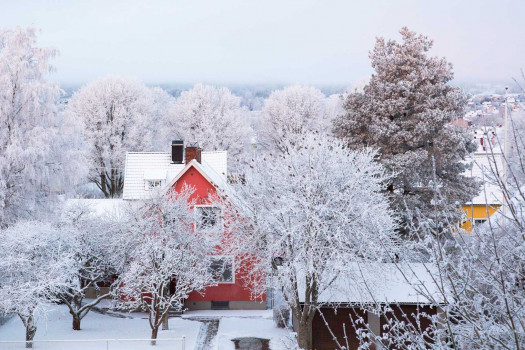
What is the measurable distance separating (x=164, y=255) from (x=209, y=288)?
18.6ft

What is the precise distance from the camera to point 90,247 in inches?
1003

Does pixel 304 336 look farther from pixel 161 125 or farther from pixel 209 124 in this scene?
pixel 161 125

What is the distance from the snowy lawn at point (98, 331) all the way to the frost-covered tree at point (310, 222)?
14.8 ft

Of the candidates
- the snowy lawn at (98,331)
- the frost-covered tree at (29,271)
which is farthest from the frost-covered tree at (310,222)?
the frost-covered tree at (29,271)

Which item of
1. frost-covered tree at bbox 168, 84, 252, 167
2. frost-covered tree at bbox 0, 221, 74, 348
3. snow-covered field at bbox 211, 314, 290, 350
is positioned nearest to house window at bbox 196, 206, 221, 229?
snow-covered field at bbox 211, 314, 290, 350

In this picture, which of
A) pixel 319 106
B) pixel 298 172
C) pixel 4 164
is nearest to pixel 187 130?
pixel 319 106

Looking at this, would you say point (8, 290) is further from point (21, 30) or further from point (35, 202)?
point (21, 30)

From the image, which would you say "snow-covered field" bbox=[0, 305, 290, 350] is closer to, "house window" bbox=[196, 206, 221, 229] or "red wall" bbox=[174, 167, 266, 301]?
"red wall" bbox=[174, 167, 266, 301]

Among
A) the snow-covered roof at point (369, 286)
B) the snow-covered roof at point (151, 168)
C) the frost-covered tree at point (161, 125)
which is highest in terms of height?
the frost-covered tree at point (161, 125)

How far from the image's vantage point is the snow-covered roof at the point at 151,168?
3308 cm

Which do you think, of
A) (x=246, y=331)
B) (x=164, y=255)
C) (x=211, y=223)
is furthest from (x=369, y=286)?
(x=211, y=223)

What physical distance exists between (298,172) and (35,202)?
1241 centimetres

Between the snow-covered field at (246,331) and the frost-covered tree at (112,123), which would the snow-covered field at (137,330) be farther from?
the frost-covered tree at (112,123)

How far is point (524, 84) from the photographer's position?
587 cm
